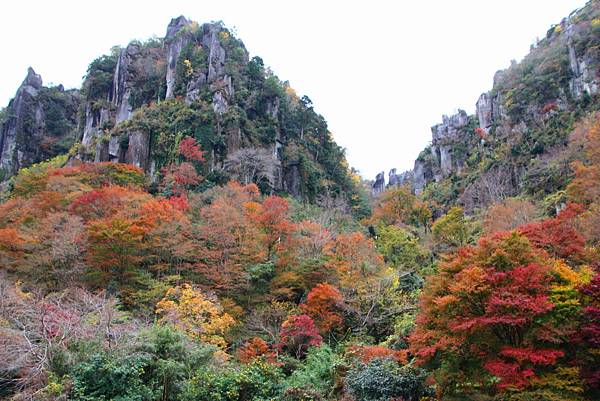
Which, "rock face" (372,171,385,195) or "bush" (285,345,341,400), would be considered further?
"rock face" (372,171,385,195)

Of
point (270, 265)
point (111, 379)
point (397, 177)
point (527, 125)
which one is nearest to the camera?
point (111, 379)

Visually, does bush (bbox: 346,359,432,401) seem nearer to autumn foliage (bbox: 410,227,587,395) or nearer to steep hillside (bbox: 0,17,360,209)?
autumn foliage (bbox: 410,227,587,395)

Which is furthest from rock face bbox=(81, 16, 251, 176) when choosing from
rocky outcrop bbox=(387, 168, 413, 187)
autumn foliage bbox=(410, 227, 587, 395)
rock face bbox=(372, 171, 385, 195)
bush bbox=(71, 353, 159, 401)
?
rock face bbox=(372, 171, 385, 195)

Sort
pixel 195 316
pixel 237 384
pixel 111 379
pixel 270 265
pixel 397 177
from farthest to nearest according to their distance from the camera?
pixel 397 177
pixel 270 265
pixel 195 316
pixel 237 384
pixel 111 379

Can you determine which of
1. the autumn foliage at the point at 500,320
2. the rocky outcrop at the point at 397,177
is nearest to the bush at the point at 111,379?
the autumn foliage at the point at 500,320

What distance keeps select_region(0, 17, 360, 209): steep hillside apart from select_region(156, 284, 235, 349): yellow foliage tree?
76.3 ft

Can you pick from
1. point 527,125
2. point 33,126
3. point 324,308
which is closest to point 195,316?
point 324,308

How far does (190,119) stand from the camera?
43594 millimetres

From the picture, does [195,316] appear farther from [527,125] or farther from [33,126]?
[33,126]

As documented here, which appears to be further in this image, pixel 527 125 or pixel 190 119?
pixel 527 125

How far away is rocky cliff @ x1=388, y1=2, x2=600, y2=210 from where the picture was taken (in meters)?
41.5

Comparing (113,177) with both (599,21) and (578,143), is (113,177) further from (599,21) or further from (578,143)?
(599,21)

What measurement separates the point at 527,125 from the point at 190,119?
34.7m

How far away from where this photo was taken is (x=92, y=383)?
12.4 m
